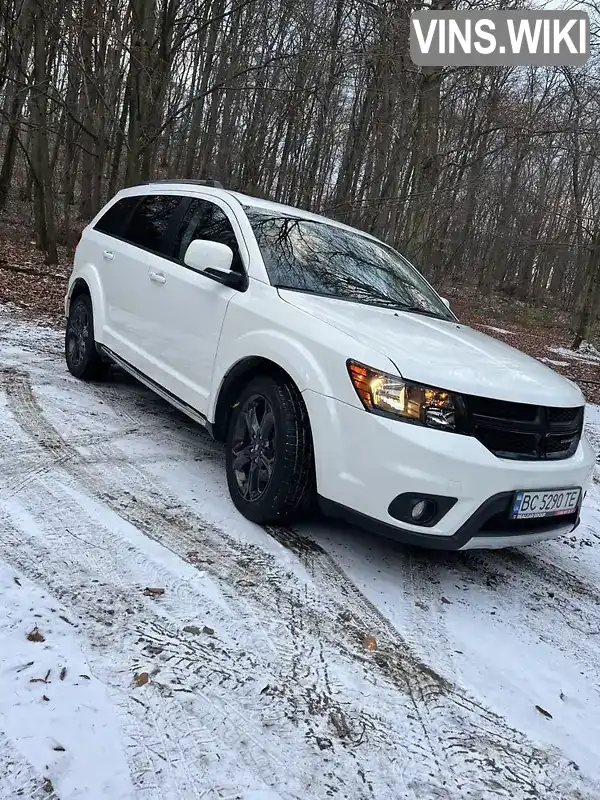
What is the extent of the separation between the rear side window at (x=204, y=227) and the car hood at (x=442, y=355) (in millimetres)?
798

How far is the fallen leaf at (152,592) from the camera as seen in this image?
266 centimetres

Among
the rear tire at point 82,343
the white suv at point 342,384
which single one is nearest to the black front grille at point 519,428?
the white suv at point 342,384

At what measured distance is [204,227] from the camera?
174 inches

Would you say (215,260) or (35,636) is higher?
(215,260)

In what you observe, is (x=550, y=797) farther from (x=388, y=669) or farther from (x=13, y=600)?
(x=13, y=600)

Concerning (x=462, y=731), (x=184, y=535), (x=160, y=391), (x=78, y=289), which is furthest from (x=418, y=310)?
(x=78, y=289)

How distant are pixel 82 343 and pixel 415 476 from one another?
152 inches

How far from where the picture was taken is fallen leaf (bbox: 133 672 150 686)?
2146 millimetres

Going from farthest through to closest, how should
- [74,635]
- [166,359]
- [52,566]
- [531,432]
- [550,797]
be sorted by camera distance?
[166,359] → [531,432] → [52,566] → [74,635] → [550,797]

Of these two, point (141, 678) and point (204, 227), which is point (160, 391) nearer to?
point (204, 227)

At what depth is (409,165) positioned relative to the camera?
13617 millimetres

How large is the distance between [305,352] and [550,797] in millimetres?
2100

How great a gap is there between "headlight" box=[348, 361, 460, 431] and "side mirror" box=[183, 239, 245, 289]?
1314 mm

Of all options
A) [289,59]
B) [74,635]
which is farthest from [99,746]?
[289,59]
